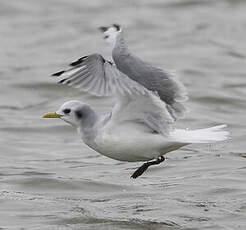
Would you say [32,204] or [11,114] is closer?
[32,204]

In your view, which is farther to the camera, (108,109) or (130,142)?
(108,109)

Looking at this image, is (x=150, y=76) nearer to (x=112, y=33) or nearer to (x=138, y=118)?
(x=138, y=118)

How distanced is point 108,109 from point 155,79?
5.44 meters

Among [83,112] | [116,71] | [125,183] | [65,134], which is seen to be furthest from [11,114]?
[116,71]

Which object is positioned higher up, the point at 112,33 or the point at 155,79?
the point at 112,33

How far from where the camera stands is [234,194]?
9.31 meters

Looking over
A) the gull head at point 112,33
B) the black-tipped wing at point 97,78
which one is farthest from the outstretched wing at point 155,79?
the black-tipped wing at point 97,78

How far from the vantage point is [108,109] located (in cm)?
1388

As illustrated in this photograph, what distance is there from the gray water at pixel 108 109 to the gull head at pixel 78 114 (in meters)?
0.86

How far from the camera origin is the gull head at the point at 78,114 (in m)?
8.63

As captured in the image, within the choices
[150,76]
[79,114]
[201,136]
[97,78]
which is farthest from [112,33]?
[201,136]

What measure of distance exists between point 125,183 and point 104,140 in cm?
167

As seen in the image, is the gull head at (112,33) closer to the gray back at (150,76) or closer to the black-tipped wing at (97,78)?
the gray back at (150,76)

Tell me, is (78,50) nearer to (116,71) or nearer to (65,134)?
(65,134)
